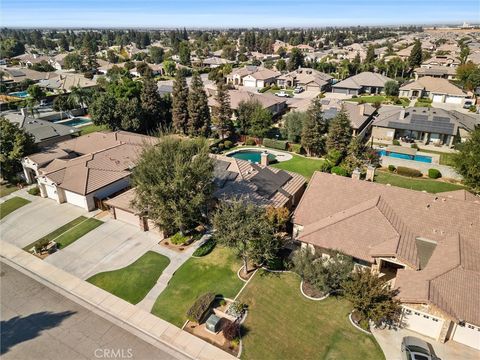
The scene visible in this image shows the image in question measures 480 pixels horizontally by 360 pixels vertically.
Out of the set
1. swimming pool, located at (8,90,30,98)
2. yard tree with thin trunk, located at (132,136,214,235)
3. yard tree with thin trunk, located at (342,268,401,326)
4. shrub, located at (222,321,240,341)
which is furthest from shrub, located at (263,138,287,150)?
swimming pool, located at (8,90,30,98)

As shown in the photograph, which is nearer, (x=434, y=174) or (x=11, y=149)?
(x=11, y=149)

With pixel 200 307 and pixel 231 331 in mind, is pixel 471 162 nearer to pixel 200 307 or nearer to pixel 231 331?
pixel 231 331

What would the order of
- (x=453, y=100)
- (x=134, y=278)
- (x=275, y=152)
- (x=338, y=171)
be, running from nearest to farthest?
(x=134, y=278), (x=338, y=171), (x=275, y=152), (x=453, y=100)

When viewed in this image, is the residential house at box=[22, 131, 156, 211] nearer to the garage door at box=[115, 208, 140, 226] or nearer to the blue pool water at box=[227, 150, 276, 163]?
the garage door at box=[115, 208, 140, 226]

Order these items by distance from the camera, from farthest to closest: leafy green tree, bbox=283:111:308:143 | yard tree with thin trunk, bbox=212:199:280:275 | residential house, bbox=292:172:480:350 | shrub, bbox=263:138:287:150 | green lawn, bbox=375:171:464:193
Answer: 1. shrub, bbox=263:138:287:150
2. leafy green tree, bbox=283:111:308:143
3. green lawn, bbox=375:171:464:193
4. yard tree with thin trunk, bbox=212:199:280:275
5. residential house, bbox=292:172:480:350

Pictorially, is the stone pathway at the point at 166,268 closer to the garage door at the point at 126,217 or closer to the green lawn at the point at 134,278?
the green lawn at the point at 134,278

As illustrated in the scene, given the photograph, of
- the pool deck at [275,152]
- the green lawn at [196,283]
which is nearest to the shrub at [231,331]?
the green lawn at [196,283]

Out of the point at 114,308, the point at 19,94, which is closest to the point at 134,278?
the point at 114,308
